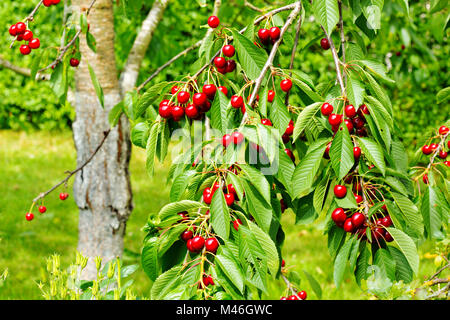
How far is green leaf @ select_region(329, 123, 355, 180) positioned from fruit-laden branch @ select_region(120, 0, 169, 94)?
1.95 m

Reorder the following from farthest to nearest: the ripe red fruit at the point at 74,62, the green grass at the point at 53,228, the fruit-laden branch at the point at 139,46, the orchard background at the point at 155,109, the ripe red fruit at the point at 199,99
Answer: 1. the green grass at the point at 53,228
2. the fruit-laden branch at the point at 139,46
3. the orchard background at the point at 155,109
4. the ripe red fruit at the point at 74,62
5. the ripe red fruit at the point at 199,99

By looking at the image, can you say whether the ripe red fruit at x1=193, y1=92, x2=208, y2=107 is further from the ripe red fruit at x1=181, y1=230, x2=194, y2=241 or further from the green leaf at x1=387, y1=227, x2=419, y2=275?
the green leaf at x1=387, y1=227, x2=419, y2=275

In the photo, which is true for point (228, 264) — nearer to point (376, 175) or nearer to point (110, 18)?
point (376, 175)

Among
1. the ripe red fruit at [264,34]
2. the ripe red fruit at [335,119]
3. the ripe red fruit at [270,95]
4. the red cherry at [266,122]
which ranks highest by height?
the ripe red fruit at [264,34]

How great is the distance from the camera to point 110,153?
2818 mm

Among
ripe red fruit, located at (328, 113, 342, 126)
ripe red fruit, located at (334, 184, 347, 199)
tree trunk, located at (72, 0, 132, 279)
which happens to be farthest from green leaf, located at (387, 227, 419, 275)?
tree trunk, located at (72, 0, 132, 279)

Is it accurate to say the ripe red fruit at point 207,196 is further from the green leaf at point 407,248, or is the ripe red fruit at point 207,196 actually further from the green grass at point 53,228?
the green grass at point 53,228

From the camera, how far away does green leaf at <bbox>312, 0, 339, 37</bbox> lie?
133 cm

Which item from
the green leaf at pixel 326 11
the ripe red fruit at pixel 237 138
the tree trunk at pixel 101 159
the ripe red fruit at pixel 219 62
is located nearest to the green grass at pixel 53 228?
the tree trunk at pixel 101 159

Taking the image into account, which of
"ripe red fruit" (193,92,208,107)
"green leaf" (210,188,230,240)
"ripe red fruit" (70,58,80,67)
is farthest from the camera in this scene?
"ripe red fruit" (70,58,80,67)

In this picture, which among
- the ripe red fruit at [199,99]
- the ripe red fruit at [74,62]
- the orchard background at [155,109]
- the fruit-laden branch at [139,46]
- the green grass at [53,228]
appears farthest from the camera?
the green grass at [53,228]

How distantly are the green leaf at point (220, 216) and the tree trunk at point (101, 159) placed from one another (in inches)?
69.5

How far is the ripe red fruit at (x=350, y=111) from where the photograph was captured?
1.28m
